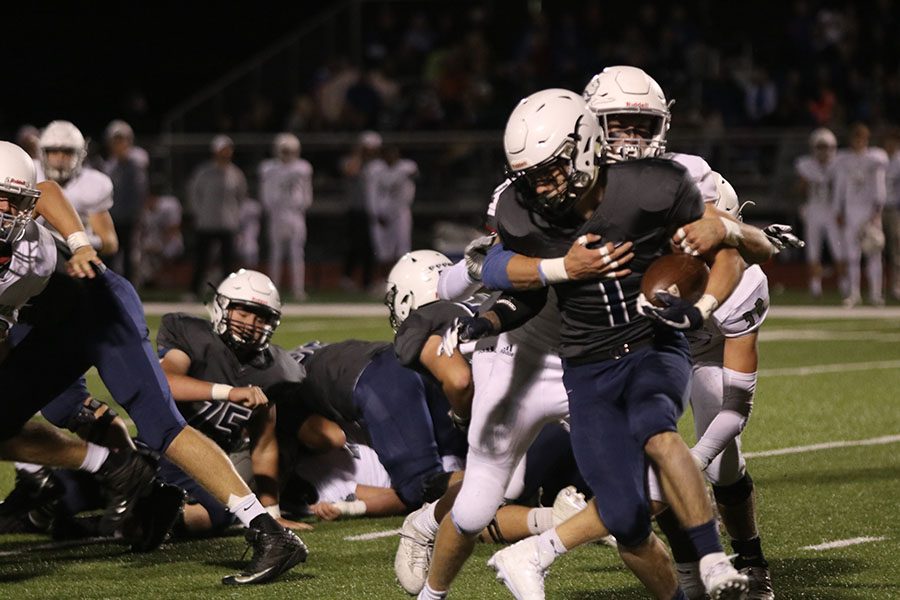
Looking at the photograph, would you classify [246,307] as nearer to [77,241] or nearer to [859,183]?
[77,241]

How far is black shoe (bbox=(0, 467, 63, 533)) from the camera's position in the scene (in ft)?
17.0

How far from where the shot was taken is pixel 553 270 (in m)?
3.72

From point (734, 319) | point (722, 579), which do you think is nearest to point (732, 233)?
point (734, 319)

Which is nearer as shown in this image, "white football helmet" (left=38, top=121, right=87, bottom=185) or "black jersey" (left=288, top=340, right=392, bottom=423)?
"black jersey" (left=288, top=340, right=392, bottom=423)

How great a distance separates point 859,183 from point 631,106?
10301mm

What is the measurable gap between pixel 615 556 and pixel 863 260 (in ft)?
43.0

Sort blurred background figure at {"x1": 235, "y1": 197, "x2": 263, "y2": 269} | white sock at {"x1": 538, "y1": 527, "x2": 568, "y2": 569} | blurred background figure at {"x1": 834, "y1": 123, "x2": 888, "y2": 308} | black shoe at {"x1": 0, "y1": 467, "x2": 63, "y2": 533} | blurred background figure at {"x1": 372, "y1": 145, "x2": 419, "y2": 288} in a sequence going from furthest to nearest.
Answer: blurred background figure at {"x1": 235, "y1": 197, "x2": 263, "y2": 269} → blurred background figure at {"x1": 372, "y1": 145, "x2": 419, "y2": 288} → blurred background figure at {"x1": 834, "y1": 123, "x2": 888, "y2": 308} → black shoe at {"x1": 0, "y1": 467, "x2": 63, "y2": 533} → white sock at {"x1": 538, "y1": 527, "x2": 568, "y2": 569}

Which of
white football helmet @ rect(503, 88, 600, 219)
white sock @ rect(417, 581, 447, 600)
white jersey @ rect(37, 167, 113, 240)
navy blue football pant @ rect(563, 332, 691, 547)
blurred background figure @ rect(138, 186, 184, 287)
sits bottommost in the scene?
blurred background figure @ rect(138, 186, 184, 287)

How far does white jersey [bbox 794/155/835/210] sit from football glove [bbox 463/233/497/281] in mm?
10431

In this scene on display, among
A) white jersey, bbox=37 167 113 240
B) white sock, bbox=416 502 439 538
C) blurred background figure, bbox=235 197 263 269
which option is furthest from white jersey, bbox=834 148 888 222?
white sock, bbox=416 502 439 538

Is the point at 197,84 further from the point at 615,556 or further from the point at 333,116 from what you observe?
the point at 615,556

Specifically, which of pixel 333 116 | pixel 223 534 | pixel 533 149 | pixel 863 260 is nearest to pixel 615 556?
→ pixel 223 534

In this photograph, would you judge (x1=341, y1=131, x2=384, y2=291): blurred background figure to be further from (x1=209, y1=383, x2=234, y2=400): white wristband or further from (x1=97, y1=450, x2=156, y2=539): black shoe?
(x1=97, y1=450, x2=156, y2=539): black shoe

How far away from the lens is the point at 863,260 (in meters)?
17.3
